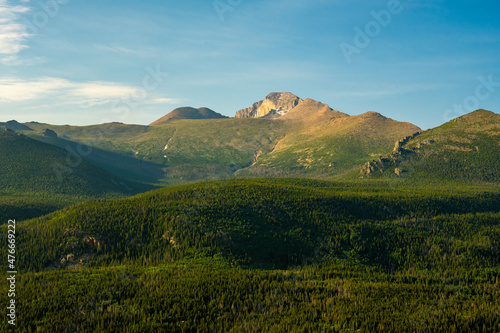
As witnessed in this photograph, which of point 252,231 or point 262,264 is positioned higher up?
point 252,231

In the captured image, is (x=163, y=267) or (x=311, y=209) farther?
(x=311, y=209)

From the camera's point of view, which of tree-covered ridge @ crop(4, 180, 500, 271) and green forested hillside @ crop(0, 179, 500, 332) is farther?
tree-covered ridge @ crop(4, 180, 500, 271)

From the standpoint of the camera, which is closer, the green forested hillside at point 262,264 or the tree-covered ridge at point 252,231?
the green forested hillside at point 262,264

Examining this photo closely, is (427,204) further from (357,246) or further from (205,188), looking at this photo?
(205,188)

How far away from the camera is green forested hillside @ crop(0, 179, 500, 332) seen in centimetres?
4119

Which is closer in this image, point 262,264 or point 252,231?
point 262,264

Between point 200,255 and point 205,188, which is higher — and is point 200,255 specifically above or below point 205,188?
below

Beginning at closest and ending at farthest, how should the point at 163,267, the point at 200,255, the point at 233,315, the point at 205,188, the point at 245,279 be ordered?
1. the point at 233,315
2. the point at 245,279
3. the point at 163,267
4. the point at 200,255
5. the point at 205,188

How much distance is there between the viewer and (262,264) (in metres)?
72.6

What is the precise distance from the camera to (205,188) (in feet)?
411

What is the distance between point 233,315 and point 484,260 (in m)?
70.2

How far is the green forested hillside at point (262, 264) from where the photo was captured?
41.2 metres

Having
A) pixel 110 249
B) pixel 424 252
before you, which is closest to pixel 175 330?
pixel 110 249

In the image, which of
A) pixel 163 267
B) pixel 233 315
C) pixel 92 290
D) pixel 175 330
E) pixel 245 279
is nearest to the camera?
pixel 175 330
